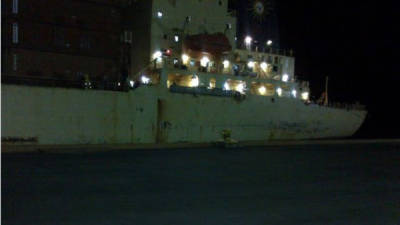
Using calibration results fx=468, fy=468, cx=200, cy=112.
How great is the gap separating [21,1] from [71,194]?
22760mm

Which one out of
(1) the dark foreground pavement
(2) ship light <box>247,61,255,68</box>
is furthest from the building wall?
(1) the dark foreground pavement

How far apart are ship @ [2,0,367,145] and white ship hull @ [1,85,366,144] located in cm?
6

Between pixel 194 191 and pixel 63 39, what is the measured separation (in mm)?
23212

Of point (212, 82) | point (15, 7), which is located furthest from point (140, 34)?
point (15, 7)

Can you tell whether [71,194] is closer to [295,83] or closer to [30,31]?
[30,31]

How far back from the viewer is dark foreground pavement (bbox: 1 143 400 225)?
7871 millimetres

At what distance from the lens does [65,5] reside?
31.0m

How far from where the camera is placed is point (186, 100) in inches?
Answer: 1272

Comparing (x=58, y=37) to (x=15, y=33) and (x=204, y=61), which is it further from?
(x=204, y=61)

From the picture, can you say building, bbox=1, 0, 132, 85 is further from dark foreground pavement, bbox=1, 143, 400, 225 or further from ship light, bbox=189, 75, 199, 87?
dark foreground pavement, bbox=1, 143, 400, 225

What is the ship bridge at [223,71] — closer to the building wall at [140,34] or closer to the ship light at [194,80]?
the ship light at [194,80]

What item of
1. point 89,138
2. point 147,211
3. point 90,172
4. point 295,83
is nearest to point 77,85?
point 89,138

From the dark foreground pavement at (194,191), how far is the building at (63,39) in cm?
1263

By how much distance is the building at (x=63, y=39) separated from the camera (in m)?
28.9
